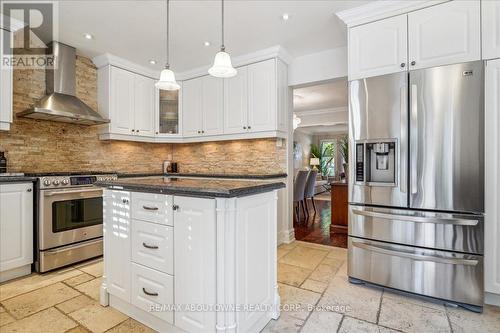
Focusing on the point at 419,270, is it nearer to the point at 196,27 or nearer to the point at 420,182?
the point at 420,182

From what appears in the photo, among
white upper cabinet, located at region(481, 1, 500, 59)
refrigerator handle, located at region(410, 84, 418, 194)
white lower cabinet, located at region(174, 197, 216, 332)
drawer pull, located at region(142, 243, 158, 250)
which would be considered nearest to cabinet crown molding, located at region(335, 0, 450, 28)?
white upper cabinet, located at region(481, 1, 500, 59)

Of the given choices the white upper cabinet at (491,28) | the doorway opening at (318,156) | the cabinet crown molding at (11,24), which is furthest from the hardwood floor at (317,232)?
Answer: the cabinet crown molding at (11,24)

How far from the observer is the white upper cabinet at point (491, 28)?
193cm

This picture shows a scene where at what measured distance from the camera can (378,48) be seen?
2.36m

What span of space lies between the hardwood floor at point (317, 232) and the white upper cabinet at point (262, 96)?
1774 mm

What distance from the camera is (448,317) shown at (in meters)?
1.90

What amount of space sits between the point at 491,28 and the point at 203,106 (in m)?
3.44

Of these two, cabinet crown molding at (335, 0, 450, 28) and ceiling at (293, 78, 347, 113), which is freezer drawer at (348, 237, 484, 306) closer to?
cabinet crown molding at (335, 0, 450, 28)

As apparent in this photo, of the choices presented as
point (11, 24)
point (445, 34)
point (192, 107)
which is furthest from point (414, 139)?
point (11, 24)

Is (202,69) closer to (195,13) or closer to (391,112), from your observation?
(195,13)

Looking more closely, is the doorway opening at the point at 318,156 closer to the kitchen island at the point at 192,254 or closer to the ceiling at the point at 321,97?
the ceiling at the point at 321,97

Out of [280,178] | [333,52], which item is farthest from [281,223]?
[333,52]

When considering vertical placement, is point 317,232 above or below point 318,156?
below

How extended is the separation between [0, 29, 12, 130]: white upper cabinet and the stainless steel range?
67 centimetres
